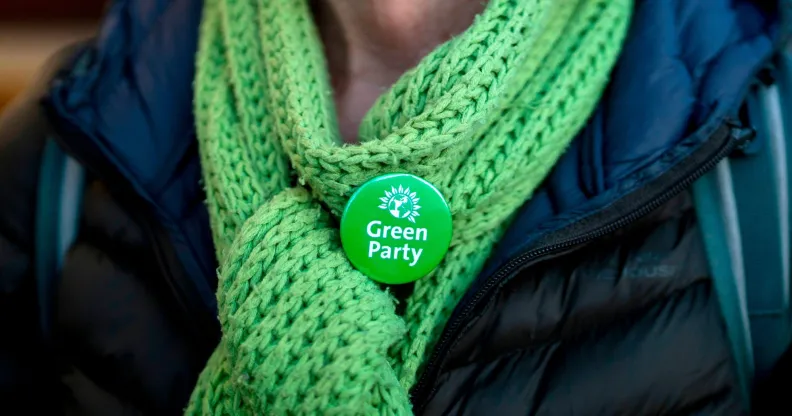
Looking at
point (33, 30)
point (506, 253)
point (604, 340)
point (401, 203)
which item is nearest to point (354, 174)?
point (401, 203)

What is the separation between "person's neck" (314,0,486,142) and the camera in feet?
2.97

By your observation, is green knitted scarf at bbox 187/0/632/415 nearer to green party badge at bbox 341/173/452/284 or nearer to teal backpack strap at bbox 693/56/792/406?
green party badge at bbox 341/173/452/284

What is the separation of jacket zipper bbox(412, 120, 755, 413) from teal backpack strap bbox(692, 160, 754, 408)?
56mm

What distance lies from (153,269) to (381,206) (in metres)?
0.33

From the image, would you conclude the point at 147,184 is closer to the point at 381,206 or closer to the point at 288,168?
the point at 288,168

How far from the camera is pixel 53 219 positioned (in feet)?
3.04

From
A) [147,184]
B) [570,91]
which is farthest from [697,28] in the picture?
[147,184]

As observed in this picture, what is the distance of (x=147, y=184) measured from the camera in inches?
35.0

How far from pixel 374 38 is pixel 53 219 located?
493 millimetres

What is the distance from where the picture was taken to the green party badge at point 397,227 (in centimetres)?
76

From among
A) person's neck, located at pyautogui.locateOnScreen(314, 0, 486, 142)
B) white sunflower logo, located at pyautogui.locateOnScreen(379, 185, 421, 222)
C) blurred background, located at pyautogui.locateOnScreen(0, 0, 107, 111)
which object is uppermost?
blurred background, located at pyautogui.locateOnScreen(0, 0, 107, 111)

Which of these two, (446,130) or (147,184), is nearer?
(446,130)

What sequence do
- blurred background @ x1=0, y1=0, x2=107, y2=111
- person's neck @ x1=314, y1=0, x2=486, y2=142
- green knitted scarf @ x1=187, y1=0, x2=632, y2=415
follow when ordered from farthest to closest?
blurred background @ x1=0, y1=0, x2=107, y2=111 < person's neck @ x1=314, y1=0, x2=486, y2=142 < green knitted scarf @ x1=187, y1=0, x2=632, y2=415

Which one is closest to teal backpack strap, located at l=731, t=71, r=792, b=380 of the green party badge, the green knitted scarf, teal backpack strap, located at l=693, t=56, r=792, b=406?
teal backpack strap, located at l=693, t=56, r=792, b=406
